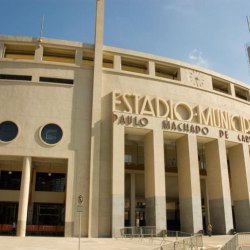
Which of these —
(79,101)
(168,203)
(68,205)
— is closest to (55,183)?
(68,205)

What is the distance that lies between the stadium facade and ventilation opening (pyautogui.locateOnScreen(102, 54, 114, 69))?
0.26 m

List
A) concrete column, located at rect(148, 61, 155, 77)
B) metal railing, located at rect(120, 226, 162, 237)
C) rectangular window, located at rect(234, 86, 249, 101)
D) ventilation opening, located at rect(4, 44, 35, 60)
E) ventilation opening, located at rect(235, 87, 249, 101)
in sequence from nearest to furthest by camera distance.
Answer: metal railing, located at rect(120, 226, 162, 237), ventilation opening, located at rect(4, 44, 35, 60), concrete column, located at rect(148, 61, 155, 77), rectangular window, located at rect(234, 86, 249, 101), ventilation opening, located at rect(235, 87, 249, 101)

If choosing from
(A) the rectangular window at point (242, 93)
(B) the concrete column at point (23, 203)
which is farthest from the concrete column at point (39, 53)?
(A) the rectangular window at point (242, 93)

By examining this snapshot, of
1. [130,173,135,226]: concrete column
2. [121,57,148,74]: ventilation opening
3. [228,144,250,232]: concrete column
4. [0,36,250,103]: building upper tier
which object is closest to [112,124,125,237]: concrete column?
[0,36,250,103]: building upper tier

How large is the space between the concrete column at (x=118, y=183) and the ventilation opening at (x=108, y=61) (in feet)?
29.0

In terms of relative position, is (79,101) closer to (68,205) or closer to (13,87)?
(13,87)

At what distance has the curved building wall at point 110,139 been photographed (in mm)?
29484

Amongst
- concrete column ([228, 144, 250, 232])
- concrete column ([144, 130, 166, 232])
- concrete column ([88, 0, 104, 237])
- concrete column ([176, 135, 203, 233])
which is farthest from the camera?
concrete column ([228, 144, 250, 232])

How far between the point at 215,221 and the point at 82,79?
68.1ft

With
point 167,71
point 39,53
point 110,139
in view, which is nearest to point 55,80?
point 39,53

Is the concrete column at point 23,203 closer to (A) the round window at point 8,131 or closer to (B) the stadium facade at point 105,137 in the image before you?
(B) the stadium facade at point 105,137

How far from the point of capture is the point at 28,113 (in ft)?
99.8

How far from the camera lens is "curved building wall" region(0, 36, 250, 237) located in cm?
2948

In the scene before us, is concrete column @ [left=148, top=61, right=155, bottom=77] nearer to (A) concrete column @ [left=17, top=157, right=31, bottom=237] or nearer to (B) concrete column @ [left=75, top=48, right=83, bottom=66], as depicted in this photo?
(B) concrete column @ [left=75, top=48, right=83, bottom=66]
